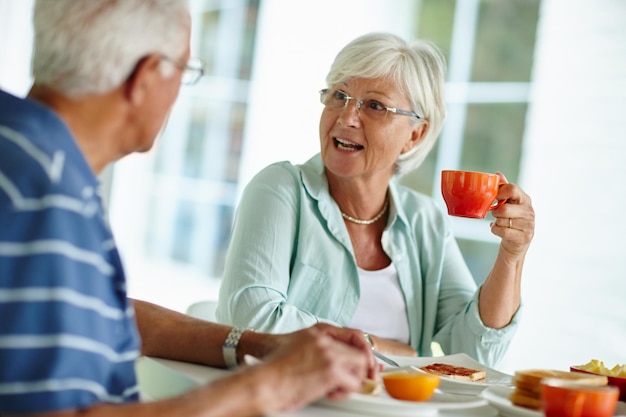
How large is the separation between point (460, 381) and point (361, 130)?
0.96 meters

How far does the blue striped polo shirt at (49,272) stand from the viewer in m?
0.92

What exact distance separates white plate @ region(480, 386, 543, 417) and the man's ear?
733 millimetres

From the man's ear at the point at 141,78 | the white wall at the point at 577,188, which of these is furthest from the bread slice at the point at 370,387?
the white wall at the point at 577,188

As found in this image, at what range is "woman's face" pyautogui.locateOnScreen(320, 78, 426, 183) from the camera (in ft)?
7.33

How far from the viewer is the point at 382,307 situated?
223 centimetres

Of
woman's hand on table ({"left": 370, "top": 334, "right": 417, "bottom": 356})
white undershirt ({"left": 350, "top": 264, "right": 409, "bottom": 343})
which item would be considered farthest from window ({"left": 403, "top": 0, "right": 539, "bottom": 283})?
woman's hand on table ({"left": 370, "top": 334, "right": 417, "bottom": 356})

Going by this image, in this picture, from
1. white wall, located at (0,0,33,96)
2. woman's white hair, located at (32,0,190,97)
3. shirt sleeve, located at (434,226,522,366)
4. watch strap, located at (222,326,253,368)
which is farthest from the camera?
white wall, located at (0,0,33,96)

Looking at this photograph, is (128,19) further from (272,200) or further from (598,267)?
(598,267)

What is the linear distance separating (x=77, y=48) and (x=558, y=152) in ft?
10.9

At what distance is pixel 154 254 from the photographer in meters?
6.92

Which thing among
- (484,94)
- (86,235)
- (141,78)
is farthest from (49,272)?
(484,94)

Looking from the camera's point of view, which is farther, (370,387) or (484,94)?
(484,94)

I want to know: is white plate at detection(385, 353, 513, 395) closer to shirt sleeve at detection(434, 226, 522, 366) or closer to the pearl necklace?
shirt sleeve at detection(434, 226, 522, 366)

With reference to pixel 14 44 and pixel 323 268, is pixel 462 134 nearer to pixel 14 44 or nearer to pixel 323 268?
pixel 14 44
